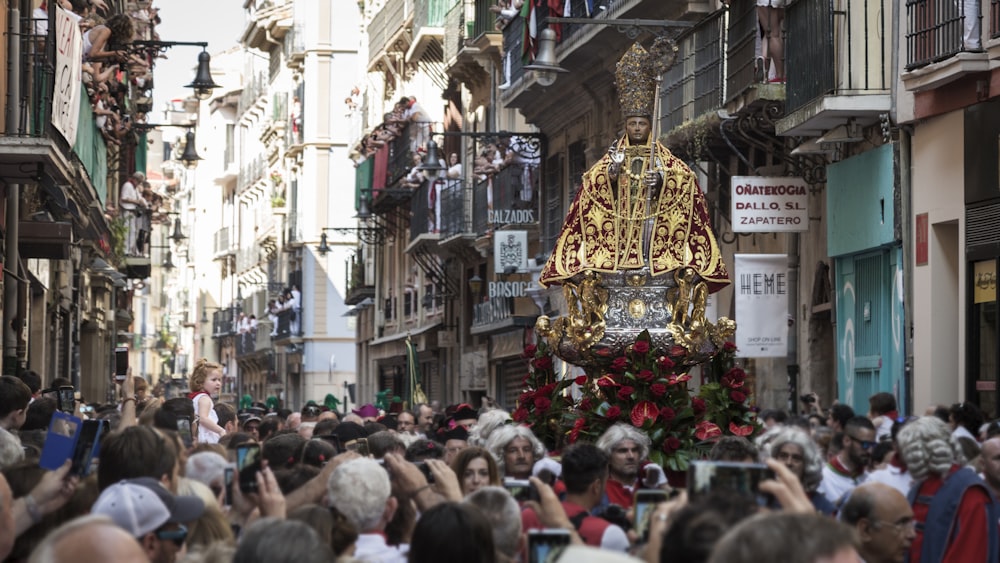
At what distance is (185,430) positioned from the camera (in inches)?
474

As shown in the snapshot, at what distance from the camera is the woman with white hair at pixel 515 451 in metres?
10.8

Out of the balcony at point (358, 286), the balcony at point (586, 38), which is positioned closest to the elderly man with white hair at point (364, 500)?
the balcony at point (586, 38)

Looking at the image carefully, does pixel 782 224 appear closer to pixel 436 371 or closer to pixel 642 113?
Result: pixel 642 113

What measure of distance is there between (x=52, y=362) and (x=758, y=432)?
1691 centimetres

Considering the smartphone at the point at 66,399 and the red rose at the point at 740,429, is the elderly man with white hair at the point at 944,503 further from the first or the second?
the smartphone at the point at 66,399

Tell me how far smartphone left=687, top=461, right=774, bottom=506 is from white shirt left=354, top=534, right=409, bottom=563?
1365 mm

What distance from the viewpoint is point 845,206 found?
20344 millimetres

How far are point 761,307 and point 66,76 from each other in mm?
7204

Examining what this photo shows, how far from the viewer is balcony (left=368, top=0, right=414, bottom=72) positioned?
161ft

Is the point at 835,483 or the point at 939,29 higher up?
the point at 939,29

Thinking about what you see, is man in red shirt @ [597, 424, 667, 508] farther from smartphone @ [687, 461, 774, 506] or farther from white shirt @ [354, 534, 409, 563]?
smartphone @ [687, 461, 774, 506]

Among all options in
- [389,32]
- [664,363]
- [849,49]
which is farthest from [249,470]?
[389,32]

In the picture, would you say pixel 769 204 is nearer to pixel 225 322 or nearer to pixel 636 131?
pixel 636 131

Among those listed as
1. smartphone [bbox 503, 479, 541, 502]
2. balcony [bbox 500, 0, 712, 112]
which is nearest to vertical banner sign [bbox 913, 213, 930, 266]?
balcony [bbox 500, 0, 712, 112]
